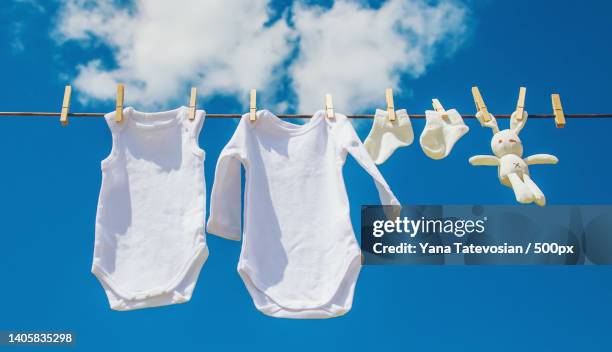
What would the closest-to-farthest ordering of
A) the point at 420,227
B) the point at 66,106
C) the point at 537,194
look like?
the point at 537,194
the point at 66,106
the point at 420,227

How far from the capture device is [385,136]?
427 cm

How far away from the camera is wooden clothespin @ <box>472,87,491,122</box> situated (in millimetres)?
4156

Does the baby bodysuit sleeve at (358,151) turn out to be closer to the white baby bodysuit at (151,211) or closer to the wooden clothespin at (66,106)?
the white baby bodysuit at (151,211)

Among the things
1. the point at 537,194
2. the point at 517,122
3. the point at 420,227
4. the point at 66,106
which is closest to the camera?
the point at 537,194

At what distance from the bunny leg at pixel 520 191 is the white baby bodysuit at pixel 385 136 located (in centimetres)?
61

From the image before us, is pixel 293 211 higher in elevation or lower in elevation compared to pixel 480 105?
lower

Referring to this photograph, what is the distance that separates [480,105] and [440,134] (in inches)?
10.4

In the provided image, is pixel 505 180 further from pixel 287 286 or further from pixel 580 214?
pixel 287 286

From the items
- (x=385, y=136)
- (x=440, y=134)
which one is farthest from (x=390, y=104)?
(x=440, y=134)

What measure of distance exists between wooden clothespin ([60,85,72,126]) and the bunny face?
2.29m

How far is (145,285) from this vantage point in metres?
4.06

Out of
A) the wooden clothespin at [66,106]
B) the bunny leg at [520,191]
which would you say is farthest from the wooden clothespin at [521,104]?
the wooden clothespin at [66,106]

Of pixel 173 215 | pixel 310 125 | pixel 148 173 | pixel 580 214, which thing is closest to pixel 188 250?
pixel 173 215

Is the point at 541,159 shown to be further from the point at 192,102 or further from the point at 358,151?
the point at 192,102
